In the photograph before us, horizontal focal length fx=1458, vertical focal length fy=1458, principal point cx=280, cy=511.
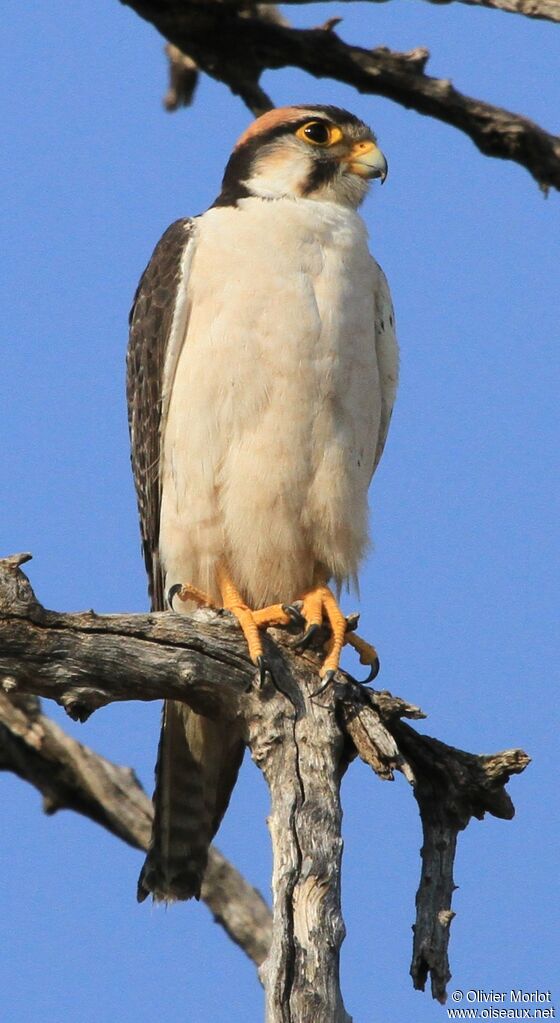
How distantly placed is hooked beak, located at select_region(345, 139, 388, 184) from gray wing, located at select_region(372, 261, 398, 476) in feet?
1.20

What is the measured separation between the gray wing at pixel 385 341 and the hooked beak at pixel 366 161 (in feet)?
1.20

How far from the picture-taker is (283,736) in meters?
4.41

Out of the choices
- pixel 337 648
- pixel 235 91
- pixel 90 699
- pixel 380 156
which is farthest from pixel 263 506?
pixel 235 91

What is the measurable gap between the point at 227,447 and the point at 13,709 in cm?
199

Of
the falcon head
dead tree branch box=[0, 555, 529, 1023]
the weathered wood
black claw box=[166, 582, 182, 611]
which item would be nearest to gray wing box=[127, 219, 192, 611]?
black claw box=[166, 582, 182, 611]

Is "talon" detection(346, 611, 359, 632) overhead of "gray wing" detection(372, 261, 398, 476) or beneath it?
beneath

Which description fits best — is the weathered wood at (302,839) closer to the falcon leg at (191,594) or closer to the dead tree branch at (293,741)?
the dead tree branch at (293,741)

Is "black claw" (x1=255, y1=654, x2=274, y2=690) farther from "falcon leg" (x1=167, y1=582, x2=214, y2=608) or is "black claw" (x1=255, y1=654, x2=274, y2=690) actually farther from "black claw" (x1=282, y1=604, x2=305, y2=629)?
"falcon leg" (x1=167, y1=582, x2=214, y2=608)

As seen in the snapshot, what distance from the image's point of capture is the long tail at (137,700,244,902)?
498cm

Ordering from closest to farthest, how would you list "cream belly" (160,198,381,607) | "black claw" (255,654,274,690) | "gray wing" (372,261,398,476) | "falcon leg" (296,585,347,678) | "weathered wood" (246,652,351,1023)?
"weathered wood" (246,652,351,1023) < "black claw" (255,654,274,690) < "falcon leg" (296,585,347,678) < "cream belly" (160,198,381,607) < "gray wing" (372,261,398,476)

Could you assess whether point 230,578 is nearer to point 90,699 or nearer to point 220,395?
point 220,395

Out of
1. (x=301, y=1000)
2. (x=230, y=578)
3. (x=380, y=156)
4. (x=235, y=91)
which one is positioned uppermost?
(x=235, y=91)

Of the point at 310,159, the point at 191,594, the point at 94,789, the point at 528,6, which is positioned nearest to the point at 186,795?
the point at 191,594

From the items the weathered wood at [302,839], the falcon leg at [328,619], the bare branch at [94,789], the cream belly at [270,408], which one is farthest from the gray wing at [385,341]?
the bare branch at [94,789]
